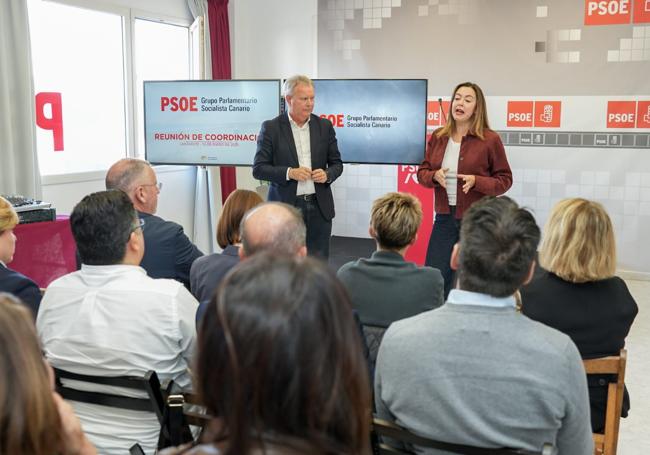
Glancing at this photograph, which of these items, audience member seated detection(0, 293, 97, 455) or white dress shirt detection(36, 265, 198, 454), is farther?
white dress shirt detection(36, 265, 198, 454)

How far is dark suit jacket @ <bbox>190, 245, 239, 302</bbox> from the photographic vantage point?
2.29 meters

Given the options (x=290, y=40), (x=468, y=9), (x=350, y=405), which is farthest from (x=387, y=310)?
(x=290, y=40)

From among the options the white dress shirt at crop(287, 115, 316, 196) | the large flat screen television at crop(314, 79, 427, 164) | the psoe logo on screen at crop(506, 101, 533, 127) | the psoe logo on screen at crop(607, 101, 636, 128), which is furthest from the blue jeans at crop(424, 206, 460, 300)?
the psoe logo on screen at crop(607, 101, 636, 128)

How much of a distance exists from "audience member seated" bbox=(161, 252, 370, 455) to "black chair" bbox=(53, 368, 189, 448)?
2.76 feet

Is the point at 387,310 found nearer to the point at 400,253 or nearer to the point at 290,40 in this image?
the point at 400,253

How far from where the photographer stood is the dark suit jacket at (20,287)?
6.93 ft

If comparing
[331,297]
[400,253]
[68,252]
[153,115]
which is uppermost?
[153,115]

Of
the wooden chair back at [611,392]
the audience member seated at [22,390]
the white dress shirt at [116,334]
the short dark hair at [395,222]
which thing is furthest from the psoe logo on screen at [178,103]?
the audience member seated at [22,390]

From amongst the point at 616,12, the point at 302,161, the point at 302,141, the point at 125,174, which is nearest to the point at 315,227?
the point at 302,161

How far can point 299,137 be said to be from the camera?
397 cm

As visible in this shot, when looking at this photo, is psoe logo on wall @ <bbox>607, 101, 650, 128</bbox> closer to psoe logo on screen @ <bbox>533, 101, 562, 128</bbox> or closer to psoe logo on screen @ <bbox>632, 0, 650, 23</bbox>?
psoe logo on screen @ <bbox>533, 101, 562, 128</bbox>

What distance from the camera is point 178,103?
5.06m

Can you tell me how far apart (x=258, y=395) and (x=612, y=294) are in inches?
62.2

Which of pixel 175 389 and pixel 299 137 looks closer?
pixel 175 389
